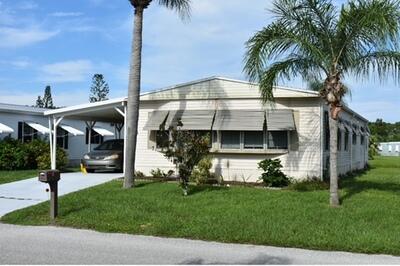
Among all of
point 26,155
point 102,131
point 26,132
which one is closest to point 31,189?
point 26,155

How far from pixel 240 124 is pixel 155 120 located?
2.91 metres

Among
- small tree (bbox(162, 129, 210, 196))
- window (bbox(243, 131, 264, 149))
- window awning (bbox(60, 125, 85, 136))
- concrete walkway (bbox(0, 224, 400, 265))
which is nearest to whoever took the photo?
concrete walkway (bbox(0, 224, 400, 265))

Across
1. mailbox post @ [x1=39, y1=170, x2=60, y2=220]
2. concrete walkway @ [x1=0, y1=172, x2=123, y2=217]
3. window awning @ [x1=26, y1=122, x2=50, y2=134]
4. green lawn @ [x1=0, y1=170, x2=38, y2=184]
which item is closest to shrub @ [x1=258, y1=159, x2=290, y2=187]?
concrete walkway @ [x1=0, y1=172, x2=123, y2=217]

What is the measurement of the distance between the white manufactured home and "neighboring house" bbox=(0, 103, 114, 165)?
8400 mm

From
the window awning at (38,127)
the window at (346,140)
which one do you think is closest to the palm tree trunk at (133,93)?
the window at (346,140)

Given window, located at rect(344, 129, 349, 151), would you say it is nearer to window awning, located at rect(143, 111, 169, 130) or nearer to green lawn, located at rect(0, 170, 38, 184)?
window awning, located at rect(143, 111, 169, 130)

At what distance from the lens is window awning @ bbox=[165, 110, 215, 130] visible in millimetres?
16547

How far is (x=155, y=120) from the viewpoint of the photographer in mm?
17266

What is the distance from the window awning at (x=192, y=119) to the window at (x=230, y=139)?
0.66m

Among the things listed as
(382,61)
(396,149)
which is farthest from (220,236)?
(396,149)

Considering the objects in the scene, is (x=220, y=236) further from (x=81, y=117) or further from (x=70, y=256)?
(x=81, y=117)

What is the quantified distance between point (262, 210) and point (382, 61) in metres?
4.45

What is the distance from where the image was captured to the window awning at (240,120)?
52.7 feet

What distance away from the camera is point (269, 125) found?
15.9m
